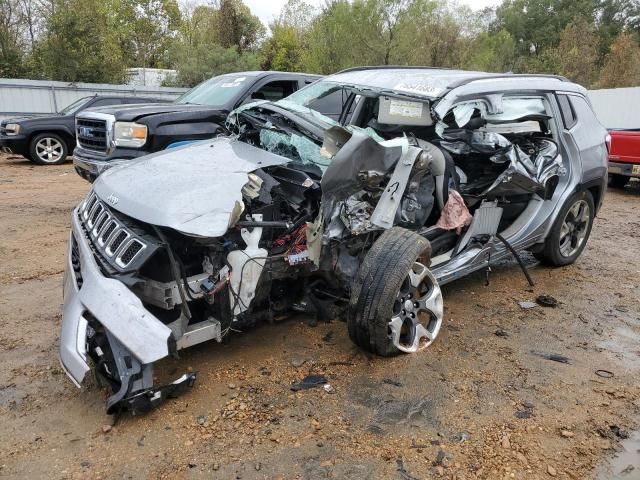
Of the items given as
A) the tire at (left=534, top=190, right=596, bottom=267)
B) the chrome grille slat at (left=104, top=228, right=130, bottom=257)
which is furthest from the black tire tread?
the tire at (left=534, top=190, right=596, bottom=267)

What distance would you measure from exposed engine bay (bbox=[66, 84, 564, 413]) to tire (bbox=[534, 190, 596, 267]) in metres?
0.44

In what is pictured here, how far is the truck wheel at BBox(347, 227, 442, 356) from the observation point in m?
3.07

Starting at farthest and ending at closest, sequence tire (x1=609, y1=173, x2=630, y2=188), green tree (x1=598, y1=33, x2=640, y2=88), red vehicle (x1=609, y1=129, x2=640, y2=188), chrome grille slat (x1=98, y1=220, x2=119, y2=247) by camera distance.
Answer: green tree (x1=598, y1=33, x2=640, y2=88), tire (x1=609, y1=173, x2=630, y2=188), red vehicle (x1=609, y1=129, x2=640, y2=188), chrome grille slat (x1=98, y1=220, x2=119, y2=247)

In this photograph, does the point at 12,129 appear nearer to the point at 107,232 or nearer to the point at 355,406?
the point at 107,232

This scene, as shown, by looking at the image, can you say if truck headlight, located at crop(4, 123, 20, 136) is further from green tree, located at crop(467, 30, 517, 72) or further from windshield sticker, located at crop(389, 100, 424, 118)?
green tree, located at crop(467, 30, 517, 72)

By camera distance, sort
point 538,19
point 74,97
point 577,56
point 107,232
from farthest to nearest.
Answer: point 538,19
point 577,56
point 74,97
point 107,232

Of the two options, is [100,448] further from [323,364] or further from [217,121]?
[217,121]

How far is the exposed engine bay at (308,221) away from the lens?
2764 millimetres

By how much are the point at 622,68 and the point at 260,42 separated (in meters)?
20.1

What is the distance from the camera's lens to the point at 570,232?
519 centimetres

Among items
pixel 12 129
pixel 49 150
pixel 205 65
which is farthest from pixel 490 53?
pixel 12 129

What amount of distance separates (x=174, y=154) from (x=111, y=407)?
1779 millimetres

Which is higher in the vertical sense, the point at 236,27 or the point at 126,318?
the point at 236,27

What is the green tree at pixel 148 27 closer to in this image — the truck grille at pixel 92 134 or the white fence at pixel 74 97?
the white fence at pixel 74 97
